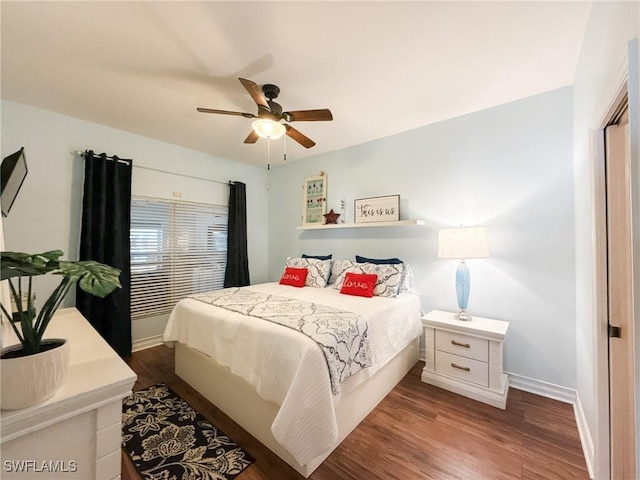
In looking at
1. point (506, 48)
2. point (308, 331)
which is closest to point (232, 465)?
point (308, 331)

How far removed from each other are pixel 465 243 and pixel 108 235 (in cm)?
382

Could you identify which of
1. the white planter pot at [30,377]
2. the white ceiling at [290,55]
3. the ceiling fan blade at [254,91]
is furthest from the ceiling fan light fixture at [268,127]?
the white planter pot at [30,377]

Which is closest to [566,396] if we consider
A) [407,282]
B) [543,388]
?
[543,388]

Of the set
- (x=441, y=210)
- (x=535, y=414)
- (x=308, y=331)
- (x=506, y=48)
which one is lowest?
(x=535, y=414)

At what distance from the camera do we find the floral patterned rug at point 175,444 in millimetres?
1505

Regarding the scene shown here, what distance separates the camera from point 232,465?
1.54 meters

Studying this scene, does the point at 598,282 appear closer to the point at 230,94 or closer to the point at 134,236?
the point at 230,94

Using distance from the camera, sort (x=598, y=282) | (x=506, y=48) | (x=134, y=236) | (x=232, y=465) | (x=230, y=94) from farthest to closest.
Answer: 1. (x=134, y=236)
2. (x=230, y=94)
3. (x=506, y=48)
4. (x=232, y=465)
5. (x=598, y=282)

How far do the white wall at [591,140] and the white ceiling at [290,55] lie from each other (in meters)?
0.28

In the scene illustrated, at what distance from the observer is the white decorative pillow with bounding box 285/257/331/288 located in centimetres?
331

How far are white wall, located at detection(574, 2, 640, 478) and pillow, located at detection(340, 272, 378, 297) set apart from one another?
5.25 ft

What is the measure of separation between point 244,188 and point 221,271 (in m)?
1.43

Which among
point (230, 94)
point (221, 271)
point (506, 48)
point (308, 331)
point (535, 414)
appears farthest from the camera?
point (221, 271)

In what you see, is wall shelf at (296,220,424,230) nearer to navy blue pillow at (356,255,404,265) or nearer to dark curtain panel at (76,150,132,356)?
navy blue pillow at (356,255,404,265)
